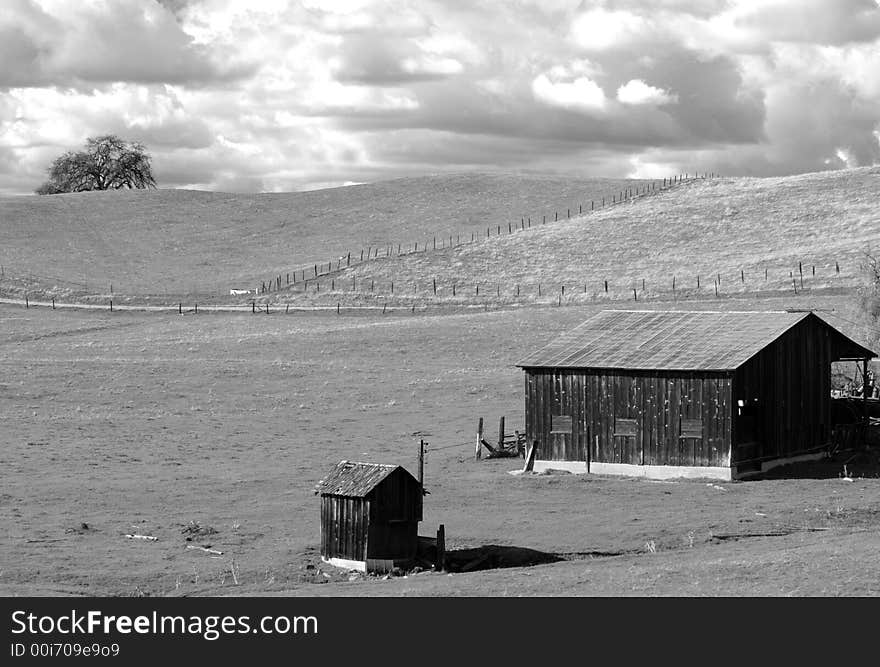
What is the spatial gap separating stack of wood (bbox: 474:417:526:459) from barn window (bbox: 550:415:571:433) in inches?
77.6

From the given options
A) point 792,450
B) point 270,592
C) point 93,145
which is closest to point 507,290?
point 792,450

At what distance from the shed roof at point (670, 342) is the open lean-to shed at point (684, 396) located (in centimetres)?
4

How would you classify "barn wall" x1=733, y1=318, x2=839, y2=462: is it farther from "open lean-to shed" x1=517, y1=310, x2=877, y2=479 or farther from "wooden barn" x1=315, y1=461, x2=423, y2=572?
"wooden barn" x1=315, y1=461, x2=423, y2=572

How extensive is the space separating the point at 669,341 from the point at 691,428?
3775 mm

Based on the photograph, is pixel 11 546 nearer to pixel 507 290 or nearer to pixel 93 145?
pixel 507 290

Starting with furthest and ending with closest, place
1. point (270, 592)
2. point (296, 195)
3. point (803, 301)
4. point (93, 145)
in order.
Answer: point (93, 145) < point (296, 195) < point (803, 301) < point (270, 592)

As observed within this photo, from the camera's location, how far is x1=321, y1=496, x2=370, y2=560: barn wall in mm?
31812

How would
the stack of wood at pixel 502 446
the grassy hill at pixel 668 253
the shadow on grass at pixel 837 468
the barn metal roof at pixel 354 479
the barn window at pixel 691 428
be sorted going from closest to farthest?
the barn metal roof at pixel 354 479
the shadow on grass at pixel 837 468
the barn window at pixel 691 428
the stack of wood at pixel 502 446
the grassy hill at pixel 668 253

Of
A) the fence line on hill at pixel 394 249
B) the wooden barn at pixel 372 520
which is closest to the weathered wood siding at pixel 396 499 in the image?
the wooden barn at pixel 372 520

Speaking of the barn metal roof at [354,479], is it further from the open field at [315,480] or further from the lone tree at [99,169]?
the lone tree at [99,169]

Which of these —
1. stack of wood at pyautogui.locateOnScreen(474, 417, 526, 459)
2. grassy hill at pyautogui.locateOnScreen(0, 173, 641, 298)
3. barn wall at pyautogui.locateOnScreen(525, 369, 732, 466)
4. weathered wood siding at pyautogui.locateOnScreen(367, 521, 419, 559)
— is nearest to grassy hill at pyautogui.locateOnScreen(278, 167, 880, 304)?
grassy hill at pyautogui.locateOnScreen(0, 173, 641, 298)

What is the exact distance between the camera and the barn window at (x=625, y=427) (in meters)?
45.3

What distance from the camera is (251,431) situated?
5497 cm
